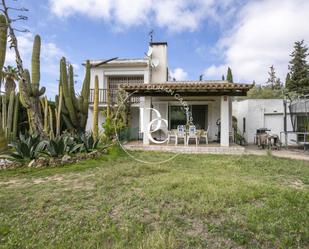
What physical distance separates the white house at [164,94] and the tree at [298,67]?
16.6 m

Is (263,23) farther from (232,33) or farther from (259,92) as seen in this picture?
(259,92)

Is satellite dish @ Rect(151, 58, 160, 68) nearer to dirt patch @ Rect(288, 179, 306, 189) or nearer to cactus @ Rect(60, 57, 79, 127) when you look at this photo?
cactus @ Rect(60, 57, 79, 127)

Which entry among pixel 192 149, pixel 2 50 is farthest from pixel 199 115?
pixel 2 50

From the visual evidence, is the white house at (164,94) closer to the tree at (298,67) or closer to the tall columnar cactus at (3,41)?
the tall columnar cactus at (3,41)

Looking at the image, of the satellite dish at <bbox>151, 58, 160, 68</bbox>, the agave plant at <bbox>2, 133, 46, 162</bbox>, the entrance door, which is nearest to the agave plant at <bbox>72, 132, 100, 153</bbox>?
the agave plant at <bbox>2, 133, 46, 162</bbox>

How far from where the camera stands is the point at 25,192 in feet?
17.0

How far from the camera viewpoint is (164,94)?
41.9 feet

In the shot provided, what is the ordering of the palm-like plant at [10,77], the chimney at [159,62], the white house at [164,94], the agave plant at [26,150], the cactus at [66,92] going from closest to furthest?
the agave plant at [26,150]
the white house at [164,94]
the cactus at [66,92]
the chimney at [159,62]
the palm-like plant at [10,77]

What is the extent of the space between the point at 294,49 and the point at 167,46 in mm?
19741

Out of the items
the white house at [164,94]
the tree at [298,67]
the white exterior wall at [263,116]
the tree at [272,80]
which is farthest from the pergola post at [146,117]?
the tree at [272,80]

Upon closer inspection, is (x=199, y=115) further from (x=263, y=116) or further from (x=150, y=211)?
(x=150, y=211)

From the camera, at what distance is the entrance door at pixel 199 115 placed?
15047 millimetres

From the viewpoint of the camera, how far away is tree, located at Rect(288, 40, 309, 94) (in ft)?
92.0

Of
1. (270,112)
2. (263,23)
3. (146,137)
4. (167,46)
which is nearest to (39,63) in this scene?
(146,137)
